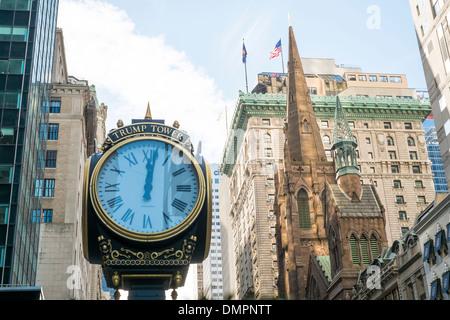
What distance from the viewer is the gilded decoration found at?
9406mm

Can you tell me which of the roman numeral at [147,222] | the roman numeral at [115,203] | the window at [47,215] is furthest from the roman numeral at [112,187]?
the window at [47,215]

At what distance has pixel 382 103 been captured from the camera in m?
126

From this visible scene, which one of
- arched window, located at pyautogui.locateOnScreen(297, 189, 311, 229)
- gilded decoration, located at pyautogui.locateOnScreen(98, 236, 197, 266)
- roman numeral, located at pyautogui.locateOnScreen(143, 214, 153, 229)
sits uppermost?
arched window, located at pyautogui.locateOnScreen(297, 189, 311, 229)

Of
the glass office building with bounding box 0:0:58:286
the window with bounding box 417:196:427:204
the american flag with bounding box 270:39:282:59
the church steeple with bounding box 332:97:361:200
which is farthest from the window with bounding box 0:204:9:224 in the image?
the window with bounding box 417:196:427:204

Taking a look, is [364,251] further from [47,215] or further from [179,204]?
[179,204]

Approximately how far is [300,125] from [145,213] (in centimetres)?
8737

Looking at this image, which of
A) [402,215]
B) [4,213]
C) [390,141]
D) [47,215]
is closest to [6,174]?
[4,213]

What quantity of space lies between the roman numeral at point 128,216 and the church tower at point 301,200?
220ft

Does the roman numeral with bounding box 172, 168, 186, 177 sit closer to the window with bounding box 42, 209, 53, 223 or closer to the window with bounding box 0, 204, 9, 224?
the window with bounding box 0, 204, 9, 224

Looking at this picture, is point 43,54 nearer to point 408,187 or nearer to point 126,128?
point 126,128

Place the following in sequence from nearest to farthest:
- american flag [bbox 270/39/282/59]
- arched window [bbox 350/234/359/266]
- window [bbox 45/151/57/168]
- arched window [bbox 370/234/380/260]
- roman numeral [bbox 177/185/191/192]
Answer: roman numeral [bbox 177/185/191/192]
arched window [bbox 350/234/359/266]
arched window [bbox 370/234/380/260]
window [bbox 45/151/57/168]
american flag [bbox 270/39/282/59]

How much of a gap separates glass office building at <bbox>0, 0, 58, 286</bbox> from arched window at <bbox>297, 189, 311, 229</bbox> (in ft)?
109

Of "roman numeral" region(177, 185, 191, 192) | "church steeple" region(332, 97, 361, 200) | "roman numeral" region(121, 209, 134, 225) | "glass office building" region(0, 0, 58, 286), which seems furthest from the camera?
"church steeple" region(332, 97, 361, 200)

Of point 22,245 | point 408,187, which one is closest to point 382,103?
point 408,187
